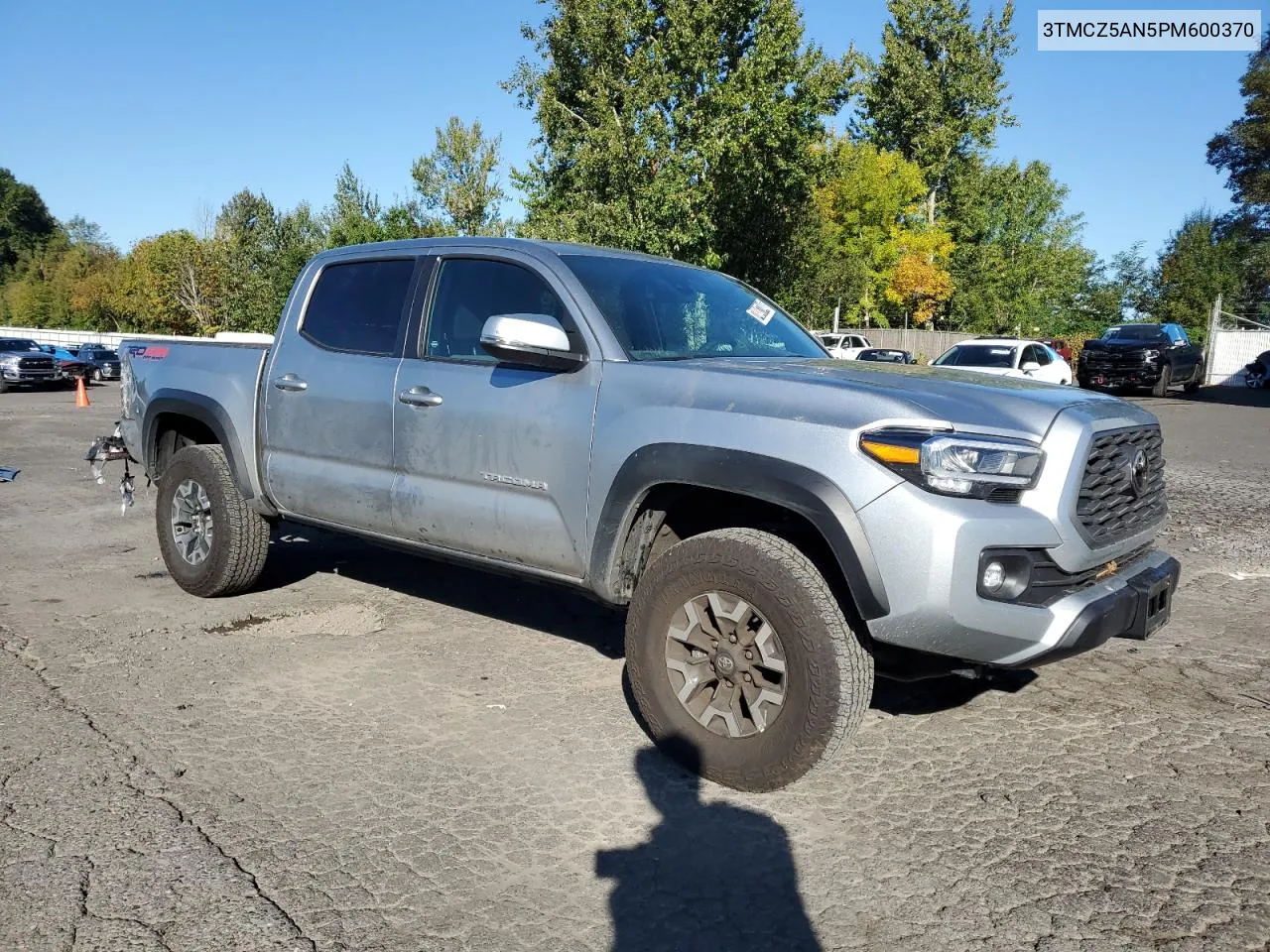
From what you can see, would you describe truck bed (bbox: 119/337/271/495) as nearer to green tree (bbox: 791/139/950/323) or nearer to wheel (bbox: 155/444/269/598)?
wheel (bbox: 155/444/269/598)

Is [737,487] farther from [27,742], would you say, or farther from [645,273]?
[27,742]

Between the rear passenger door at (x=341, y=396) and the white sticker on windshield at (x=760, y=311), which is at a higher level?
the white sticker on windshield at (x=760, y=311)

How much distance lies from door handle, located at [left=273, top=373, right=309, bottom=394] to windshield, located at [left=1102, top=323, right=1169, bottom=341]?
2808cm

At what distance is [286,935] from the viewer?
8.48ft

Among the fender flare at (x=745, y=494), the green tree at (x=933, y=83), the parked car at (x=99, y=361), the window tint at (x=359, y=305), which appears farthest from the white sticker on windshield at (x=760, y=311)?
the green tree at (x=933, y=83)

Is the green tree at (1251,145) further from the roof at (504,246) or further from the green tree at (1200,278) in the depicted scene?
the roof at (504,246)

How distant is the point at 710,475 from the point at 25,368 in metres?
30.8

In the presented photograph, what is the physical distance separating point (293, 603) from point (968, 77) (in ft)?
156

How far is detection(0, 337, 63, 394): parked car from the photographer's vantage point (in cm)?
2844

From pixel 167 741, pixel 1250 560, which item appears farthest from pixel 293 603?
pixel 1250 560

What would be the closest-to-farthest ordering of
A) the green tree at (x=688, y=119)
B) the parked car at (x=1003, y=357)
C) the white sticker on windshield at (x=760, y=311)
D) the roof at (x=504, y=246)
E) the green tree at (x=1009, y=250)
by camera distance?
the roof at (x=504, y=246) → the white sticker on windshield at (x=760, y=311) → the parked car at (x=1003, y=357) → the green tree at (x=688, y=119) → the green tree at (x=1009, y=250)

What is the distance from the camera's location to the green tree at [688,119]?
81.3 ft

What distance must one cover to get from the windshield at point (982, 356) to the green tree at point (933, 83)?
2866 cm

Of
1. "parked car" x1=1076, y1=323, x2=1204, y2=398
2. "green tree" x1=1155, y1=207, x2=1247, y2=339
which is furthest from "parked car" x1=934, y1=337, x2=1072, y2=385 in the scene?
"green tree" x1=1155, y1=207, x2=1247, y2=339
